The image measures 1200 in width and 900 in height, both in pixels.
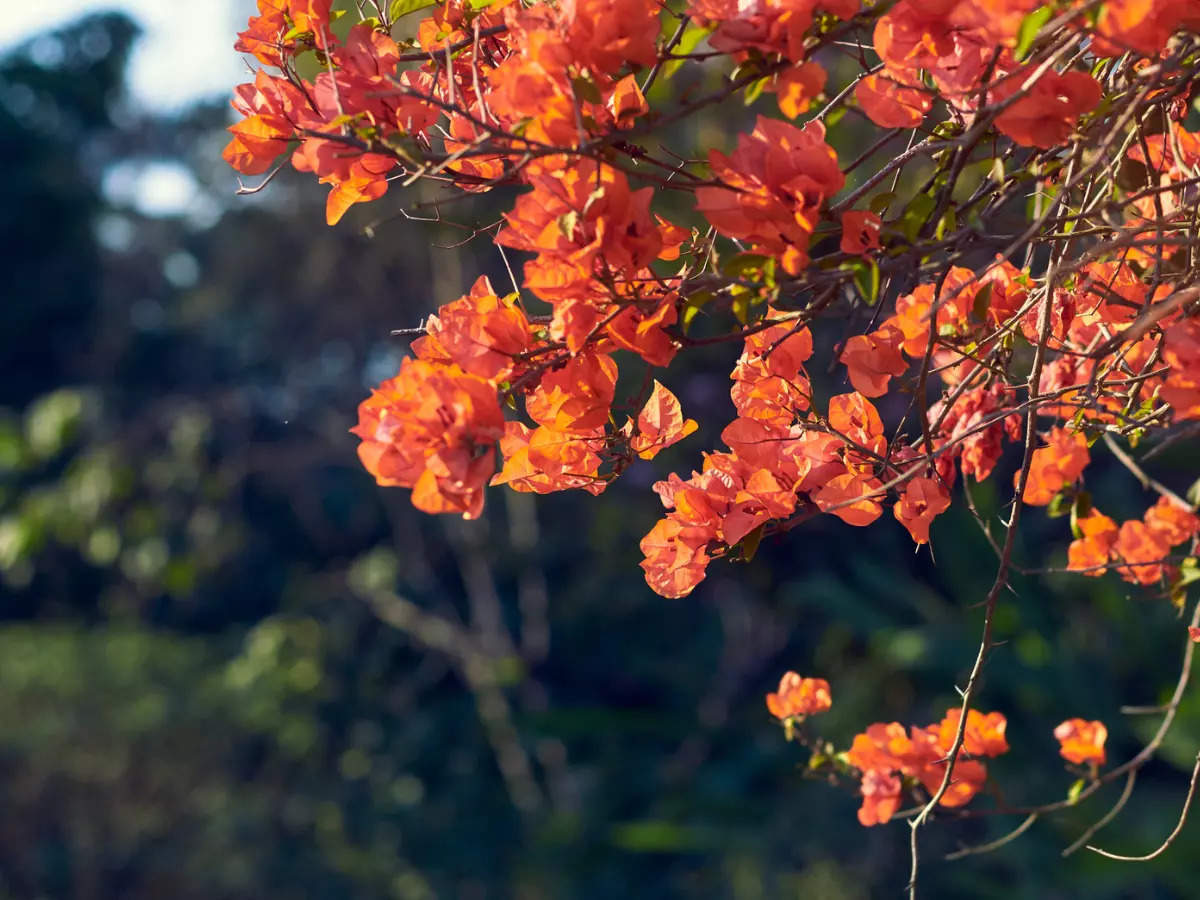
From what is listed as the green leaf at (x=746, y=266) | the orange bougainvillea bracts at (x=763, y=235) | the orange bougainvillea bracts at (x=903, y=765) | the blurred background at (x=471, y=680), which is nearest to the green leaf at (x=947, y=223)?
the orange bougainvillea bracts at (x=763, y=235)

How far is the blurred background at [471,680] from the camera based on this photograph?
9.97 feet

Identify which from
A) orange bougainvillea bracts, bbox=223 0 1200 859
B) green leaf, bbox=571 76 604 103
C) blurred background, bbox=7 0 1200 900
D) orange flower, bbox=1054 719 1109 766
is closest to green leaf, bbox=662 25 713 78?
orange bougainvillea bracts, bbox=223 0 1200 859

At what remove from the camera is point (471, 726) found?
3824mm

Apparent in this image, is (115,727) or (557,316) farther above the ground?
(557,316)

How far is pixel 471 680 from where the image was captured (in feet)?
12.4

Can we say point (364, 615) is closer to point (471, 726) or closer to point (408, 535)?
point (408, 535)

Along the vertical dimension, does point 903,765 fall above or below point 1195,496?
below

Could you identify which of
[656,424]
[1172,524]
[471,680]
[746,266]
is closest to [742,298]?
[746,266]

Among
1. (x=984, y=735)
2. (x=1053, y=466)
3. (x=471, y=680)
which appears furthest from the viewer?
(x=471, y=680)

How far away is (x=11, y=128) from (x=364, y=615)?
518 cm

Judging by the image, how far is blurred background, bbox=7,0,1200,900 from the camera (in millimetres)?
3039

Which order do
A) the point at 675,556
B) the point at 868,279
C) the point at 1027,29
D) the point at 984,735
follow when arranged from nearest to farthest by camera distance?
1. the point at 1027,29
2. the point at 868,279
3. the point at 675,556
4. the point at 984,735

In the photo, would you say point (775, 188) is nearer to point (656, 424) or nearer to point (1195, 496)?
point (656, 424)

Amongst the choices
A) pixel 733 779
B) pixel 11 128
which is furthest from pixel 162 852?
pixel 11 128
